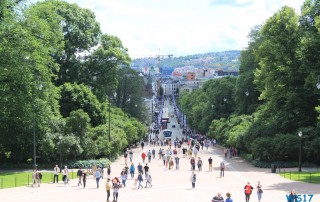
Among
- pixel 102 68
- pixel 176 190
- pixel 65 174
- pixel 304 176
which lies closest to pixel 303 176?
pixel 304 176

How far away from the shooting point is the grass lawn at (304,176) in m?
33.8

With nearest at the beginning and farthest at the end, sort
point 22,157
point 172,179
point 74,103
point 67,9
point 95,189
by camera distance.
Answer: point 95,189, point 172,179, point 22,157, point 74,103, point 67,9

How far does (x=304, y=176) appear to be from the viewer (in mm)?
36438

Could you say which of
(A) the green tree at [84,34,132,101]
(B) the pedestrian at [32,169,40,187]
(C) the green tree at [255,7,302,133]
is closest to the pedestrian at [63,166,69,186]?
(B) the pedestrian at [32,169,40,187]

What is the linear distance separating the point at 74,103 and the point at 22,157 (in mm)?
9650

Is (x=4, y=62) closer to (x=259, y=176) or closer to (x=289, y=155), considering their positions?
(x=259, y=176)

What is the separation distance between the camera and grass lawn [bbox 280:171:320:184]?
33781 mm

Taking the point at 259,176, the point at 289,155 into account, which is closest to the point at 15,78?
the point at 259,176

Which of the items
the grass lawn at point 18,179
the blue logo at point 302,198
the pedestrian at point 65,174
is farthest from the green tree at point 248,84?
the blue logo at point 302,198

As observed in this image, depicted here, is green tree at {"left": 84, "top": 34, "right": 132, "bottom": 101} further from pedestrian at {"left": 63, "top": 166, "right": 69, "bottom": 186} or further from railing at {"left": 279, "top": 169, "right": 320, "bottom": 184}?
railing at {"left": 279, "top": 169, "right": 320, "bottom": 184}

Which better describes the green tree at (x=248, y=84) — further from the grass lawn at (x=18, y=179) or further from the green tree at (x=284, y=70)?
the grass lawn at (x=18, y=179)

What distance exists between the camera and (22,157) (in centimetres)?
4562

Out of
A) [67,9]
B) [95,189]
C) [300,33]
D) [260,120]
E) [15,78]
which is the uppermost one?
A: [67,9]

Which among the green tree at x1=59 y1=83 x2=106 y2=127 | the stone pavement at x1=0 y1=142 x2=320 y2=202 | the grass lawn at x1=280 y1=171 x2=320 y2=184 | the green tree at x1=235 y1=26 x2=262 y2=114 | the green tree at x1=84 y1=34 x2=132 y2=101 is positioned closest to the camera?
the stone pavement at x1=0 y1=142 x2=320 y2=202
